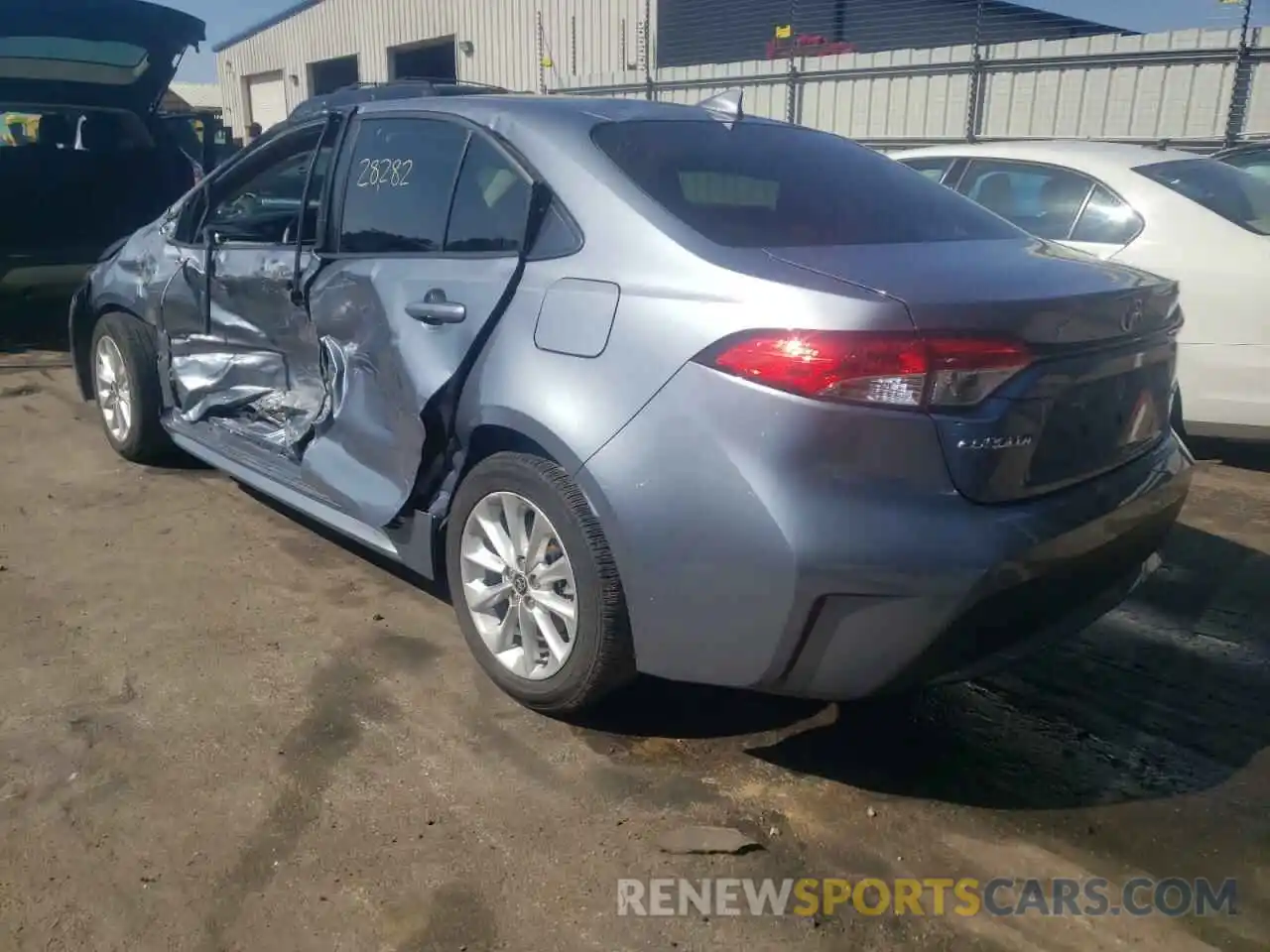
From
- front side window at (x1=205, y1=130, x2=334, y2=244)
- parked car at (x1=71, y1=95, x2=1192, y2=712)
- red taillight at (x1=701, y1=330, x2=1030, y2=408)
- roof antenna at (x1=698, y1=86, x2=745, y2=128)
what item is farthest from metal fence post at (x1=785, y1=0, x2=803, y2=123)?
red taillight at (x1=701, y1=330, x2=1030, y2=408)

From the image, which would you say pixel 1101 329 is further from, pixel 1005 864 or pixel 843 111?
pixel 843 111

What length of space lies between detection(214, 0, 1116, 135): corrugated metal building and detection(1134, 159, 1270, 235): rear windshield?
7.81 metres

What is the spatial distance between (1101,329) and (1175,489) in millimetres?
620

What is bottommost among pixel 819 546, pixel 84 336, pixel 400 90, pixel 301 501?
pixel 301 501

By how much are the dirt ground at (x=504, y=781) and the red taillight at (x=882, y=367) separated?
3.39 ft

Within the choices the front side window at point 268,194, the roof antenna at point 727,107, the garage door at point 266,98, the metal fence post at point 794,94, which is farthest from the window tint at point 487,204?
the garage door at point 266,98

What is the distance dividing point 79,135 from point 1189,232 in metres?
7.77

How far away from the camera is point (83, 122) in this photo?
8375 millimetres

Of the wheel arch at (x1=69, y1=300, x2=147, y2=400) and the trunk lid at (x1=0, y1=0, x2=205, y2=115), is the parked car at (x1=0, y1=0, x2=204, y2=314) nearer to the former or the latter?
the trunk lid at (x1=0, y1=0, x2=205, y2=115)

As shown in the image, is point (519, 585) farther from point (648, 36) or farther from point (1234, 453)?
point (648, 36)

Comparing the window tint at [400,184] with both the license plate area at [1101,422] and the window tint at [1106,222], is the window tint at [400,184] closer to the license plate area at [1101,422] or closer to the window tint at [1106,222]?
the license plate area at [1101,422]

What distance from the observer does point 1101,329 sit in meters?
2.56

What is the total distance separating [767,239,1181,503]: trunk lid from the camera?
234 centimetres

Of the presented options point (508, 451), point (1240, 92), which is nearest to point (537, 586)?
point (508, 451)
